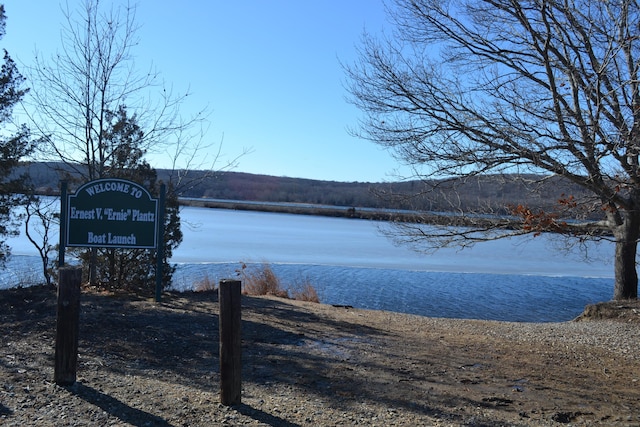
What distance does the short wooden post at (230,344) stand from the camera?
4641mm

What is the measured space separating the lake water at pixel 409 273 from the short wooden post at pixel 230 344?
8.41 metres

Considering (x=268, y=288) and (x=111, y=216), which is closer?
(x=111, y=216)

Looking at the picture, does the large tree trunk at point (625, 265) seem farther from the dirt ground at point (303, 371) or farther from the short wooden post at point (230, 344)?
the short wooden post at point (230, 344)

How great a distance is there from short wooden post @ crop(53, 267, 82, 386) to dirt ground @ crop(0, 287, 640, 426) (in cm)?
15

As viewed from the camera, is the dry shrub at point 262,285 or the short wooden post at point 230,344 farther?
the dry shrub at point 262,285

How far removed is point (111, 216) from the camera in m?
8.81

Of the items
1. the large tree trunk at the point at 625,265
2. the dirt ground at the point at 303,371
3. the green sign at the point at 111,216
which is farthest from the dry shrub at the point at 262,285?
the large tree trunk at the point at 625,265

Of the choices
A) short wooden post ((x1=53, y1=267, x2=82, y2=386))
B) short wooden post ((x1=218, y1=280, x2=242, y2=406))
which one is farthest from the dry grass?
short wooden post ((x1=218, y1=280, x2=242, y2=406))

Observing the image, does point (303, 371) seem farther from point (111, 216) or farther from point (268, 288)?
point (268, 288)

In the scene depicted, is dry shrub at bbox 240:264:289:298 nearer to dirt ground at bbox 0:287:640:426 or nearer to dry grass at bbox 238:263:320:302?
dry grass at bbox 238:263:320:302

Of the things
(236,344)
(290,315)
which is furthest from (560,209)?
(236,344)

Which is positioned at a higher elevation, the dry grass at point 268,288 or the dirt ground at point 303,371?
the dirt ground at point 303,371

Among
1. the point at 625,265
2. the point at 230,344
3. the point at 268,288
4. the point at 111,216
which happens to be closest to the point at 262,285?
the point at 268,288

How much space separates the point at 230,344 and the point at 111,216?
4870 millimetres
